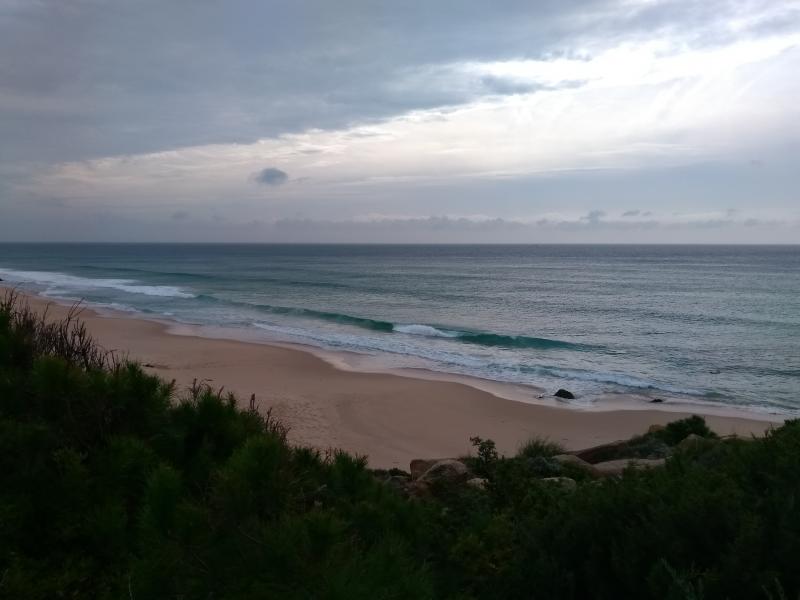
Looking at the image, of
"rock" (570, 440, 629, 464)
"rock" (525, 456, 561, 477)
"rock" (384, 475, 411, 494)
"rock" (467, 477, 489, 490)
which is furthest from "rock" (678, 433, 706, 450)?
"rock" (384, 475, 411, 494)

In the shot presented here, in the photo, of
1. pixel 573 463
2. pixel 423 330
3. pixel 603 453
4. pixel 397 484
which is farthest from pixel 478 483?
pixel 423 330

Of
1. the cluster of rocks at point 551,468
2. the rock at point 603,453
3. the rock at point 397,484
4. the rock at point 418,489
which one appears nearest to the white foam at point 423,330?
the rock at point 603,453

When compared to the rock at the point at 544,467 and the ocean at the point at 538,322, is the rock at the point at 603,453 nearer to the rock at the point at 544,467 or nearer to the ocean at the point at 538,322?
the rock at the point at 544,467

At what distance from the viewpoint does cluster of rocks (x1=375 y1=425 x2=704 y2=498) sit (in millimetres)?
6426

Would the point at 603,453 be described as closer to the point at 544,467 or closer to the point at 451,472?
the point at 544,467

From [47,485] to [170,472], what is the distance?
0.83m


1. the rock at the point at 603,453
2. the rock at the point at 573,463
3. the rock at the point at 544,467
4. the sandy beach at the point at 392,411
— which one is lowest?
the sandy beach at the point at 392,411

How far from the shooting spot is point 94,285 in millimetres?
53844

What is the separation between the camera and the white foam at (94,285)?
158ft

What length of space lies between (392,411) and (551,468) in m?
8.92

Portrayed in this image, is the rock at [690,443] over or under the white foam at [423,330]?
over

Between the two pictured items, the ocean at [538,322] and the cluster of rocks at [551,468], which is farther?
the ocean at [538,322]

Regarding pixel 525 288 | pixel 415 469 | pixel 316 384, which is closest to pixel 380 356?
pixel 316 384

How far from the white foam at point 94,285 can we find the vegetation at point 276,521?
43.6 m
